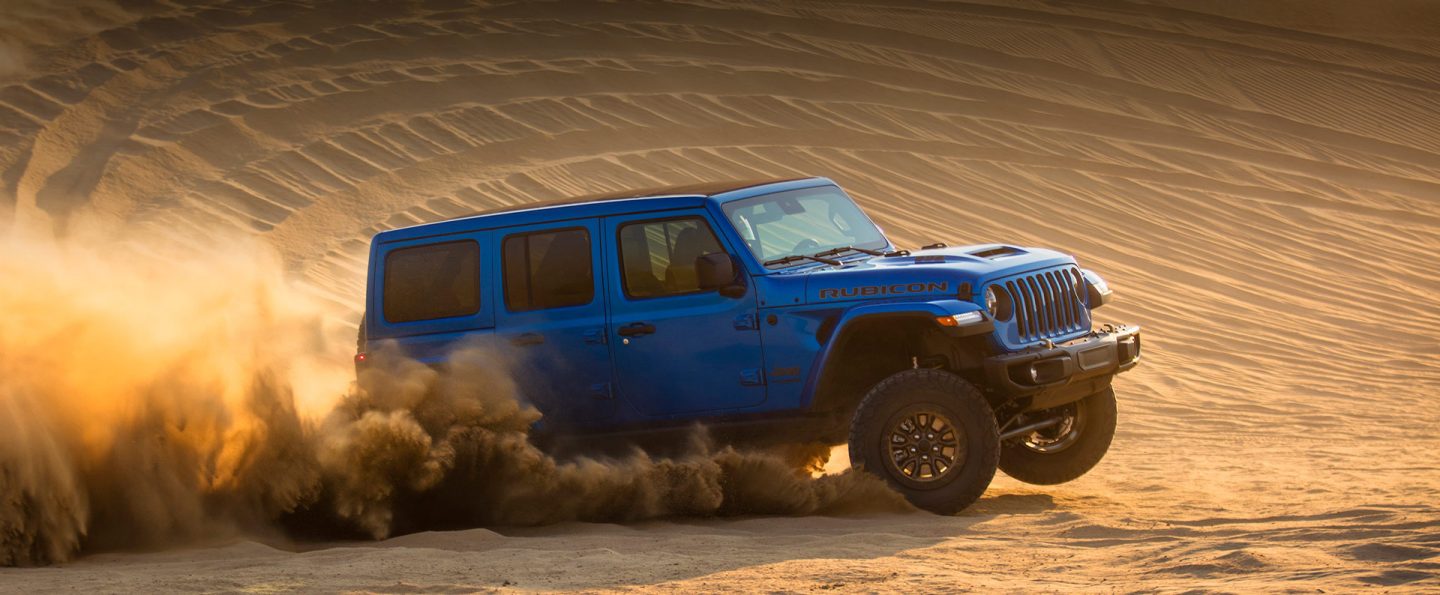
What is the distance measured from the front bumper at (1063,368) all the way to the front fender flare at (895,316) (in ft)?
0.70

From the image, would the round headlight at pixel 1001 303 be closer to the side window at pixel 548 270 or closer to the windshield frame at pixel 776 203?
the windshield frame at pixel 776 203

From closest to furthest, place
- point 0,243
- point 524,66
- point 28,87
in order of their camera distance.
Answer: point 0,243, point 28,87, point 524,66

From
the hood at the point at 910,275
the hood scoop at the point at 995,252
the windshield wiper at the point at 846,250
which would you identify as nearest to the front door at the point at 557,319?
the hood at the point at 910,275

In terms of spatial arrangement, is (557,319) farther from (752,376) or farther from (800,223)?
(800,223)

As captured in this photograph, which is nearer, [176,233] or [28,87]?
[176,233]

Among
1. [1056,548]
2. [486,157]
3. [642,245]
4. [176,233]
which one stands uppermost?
[486,157]

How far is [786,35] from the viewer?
901 inches

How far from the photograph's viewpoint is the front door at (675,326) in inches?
302

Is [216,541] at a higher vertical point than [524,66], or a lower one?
lower

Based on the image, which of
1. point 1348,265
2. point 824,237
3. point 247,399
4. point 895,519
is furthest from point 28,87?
point 1348,265

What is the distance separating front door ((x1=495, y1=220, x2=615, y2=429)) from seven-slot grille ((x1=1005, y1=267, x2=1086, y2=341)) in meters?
2.03

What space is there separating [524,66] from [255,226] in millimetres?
6116

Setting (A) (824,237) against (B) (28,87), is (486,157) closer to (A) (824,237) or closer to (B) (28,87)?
(B) (28,87)

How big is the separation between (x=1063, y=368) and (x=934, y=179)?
1189 cm
